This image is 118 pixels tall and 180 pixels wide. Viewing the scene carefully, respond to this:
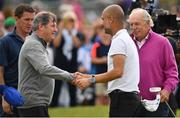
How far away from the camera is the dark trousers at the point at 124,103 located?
10.6 meters

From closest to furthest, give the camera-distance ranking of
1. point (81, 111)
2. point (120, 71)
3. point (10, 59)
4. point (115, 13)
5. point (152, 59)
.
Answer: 1. point (120, 71)
2. point (115, 13)
3. point (152, 59)
4. point (10, 59)
5. point (81, 111)

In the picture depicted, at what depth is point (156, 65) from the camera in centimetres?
1159

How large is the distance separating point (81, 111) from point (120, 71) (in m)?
8.27

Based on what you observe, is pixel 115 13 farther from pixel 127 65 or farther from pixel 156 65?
pixel 156 65

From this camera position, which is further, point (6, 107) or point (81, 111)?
point (81, 111)

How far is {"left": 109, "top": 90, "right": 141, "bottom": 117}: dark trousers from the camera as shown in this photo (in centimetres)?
1056

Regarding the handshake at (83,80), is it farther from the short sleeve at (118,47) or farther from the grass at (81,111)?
the grass at (81,111)

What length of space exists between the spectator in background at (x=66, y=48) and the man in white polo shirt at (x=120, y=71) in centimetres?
877

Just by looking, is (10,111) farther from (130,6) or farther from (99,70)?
(99,70)

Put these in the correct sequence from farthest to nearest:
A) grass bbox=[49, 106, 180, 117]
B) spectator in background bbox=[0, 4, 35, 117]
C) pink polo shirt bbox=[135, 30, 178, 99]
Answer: grass bbox=[49, 106, 180, 117] < spectator in background bbox=[0, 4, 35, 117] < pink polo shirt bbox=[135, 30, 178, 99]

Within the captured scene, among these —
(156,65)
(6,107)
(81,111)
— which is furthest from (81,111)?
(6,107)

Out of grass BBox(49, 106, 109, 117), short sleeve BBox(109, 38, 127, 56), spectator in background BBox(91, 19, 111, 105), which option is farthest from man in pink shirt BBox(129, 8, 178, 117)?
spectator in background BBox(91, 19, 111, 105)

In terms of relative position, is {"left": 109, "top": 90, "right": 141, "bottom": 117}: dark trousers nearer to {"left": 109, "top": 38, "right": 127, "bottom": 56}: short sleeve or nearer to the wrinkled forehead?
{"left": 109, "top": 38, "right": 127, "bottom": 56}: short sleeve

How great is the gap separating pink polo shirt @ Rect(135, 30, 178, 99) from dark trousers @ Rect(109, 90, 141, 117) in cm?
91
